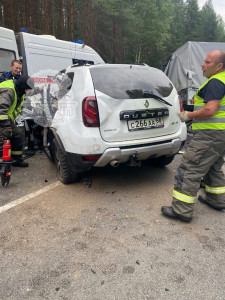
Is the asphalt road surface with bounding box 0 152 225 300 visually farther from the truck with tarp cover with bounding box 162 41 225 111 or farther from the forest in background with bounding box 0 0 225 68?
the forest in background with bounding box 0 0 225 68

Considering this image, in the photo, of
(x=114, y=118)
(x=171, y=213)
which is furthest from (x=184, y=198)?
(x=114, y=118)

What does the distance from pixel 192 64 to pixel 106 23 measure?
727 inches

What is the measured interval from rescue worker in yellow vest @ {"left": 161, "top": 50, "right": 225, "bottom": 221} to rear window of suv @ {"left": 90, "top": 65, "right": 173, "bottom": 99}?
0.69 metres

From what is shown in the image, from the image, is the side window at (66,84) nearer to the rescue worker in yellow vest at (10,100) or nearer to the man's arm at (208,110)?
the rescue worker in yellow vest at (10,100)

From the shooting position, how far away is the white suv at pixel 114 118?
2936 millimetres

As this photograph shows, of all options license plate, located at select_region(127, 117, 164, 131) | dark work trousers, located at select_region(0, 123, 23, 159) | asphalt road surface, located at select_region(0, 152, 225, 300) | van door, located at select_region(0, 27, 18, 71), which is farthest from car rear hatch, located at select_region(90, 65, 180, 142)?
van door, located at select_region(0, 27, 18, 71)

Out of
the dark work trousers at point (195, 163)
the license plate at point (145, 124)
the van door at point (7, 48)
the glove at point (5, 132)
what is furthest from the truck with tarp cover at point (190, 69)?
the glove at point (5, 132)

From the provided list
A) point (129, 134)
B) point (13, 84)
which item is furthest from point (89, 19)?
point (129, 134)

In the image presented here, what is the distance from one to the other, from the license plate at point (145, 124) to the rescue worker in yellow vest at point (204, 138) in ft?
1.64

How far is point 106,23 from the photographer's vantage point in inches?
934

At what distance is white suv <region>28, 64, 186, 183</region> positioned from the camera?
294cm

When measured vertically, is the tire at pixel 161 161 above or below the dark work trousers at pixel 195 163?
below

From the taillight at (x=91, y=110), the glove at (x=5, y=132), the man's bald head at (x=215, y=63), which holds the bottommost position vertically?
the glove at (x=5, y=132)

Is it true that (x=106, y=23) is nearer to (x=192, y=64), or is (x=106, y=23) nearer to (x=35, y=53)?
(x=192, y=64)
